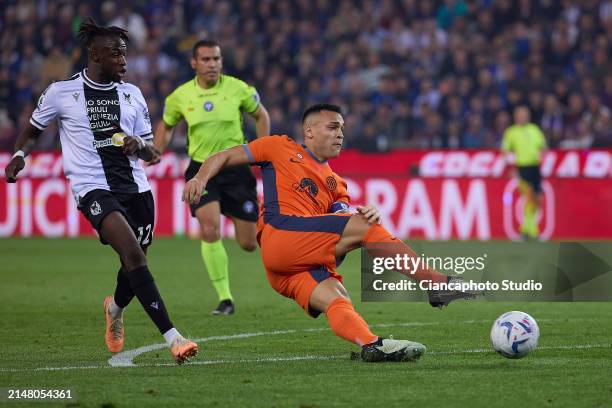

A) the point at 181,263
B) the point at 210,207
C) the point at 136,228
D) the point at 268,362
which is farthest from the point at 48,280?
the point at 268,362

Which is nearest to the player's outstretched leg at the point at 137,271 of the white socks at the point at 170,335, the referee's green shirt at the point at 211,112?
the white socks at the point at 170,335

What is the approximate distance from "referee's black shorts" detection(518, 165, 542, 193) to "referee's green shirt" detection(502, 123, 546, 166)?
68 millimetres

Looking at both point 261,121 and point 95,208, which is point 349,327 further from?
point 261,121

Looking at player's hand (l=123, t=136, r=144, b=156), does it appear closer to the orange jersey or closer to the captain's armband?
the orange jersey

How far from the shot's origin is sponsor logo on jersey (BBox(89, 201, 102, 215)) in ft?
25.5

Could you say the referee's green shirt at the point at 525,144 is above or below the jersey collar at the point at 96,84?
below

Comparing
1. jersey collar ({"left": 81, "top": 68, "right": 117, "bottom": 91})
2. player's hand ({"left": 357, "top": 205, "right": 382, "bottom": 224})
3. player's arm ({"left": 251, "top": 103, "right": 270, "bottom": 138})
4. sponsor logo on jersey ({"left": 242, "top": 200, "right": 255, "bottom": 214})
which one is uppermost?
jersey collar ({"left": 81, "top": 68, "right": 117, "bottom": 91})

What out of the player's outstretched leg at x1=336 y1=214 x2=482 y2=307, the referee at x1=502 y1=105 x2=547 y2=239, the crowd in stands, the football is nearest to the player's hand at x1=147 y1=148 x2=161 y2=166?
the player's outstretched leg at x1=336 y1=214 x2=482 y2=307

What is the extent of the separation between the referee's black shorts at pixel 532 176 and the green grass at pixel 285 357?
658cm

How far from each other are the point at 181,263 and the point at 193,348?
30.0 ft

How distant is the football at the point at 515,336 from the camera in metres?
7.34

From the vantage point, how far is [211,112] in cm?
1140

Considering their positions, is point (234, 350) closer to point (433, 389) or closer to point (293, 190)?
point (293, 190)

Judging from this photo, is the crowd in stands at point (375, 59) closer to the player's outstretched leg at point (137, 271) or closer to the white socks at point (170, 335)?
the player's outstretched leg at point (137, 271)
